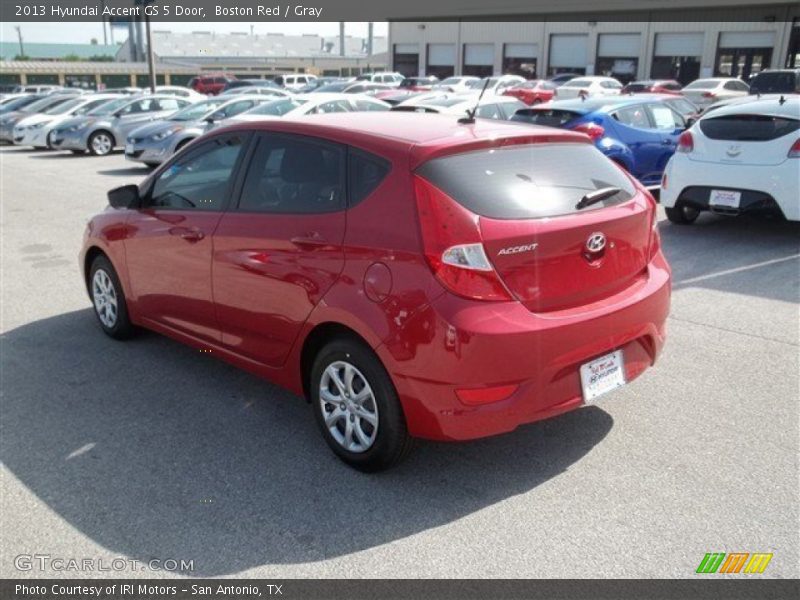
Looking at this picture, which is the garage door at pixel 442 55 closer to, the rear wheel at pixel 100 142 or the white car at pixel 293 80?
the white car at pixel 293 80

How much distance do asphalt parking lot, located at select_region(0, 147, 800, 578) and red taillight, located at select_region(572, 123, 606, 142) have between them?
4.57 m

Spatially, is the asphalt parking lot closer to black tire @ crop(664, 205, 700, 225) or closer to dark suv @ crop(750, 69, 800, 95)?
black tire @ crop(664, 205, 700, 225)

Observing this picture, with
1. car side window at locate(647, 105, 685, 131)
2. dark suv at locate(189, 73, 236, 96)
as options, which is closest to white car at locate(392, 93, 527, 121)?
car side window at locate(647, 105, 685, 131)

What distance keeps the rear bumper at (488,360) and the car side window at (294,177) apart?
2.82 ft

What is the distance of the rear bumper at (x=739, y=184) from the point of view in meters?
7.47

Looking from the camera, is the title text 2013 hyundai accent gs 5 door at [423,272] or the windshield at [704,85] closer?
the title text 2013 hyundai accent gs 5 door at [423,272]

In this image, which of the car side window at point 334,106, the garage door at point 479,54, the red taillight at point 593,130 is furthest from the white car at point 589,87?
the red taillight at point 593,130

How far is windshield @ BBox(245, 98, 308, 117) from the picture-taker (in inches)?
612

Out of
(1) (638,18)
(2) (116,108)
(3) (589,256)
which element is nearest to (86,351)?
(3) (589,256)

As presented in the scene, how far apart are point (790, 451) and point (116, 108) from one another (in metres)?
21.0

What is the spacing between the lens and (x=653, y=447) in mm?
3750

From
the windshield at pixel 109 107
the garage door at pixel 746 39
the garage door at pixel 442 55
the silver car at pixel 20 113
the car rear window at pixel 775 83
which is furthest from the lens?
the garage door at pixel 442 55

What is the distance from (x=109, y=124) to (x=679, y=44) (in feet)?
124

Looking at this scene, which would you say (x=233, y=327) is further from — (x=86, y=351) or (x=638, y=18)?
(x=638, y=18)
